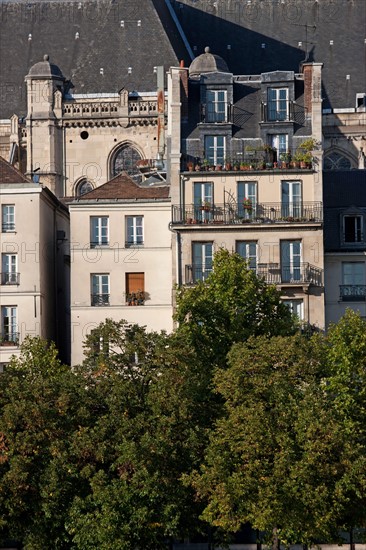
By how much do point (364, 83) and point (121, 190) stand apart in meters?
29.7

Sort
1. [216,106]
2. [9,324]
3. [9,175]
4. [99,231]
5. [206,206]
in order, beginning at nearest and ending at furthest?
1. [206,206]
2. [9,324]
3. [99,231]
4. [216,106]
5. [9,175]

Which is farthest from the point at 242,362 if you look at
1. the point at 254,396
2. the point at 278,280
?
the point at 278,280

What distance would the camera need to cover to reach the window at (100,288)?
76.4 meters

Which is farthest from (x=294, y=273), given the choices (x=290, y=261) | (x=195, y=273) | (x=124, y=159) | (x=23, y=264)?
(x=124, y=159)

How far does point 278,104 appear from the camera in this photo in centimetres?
7794

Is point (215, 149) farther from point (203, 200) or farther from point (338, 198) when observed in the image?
point (338, 198)

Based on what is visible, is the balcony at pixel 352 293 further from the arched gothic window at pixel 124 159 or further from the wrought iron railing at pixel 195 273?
the arched gothic window at pixel 124 159

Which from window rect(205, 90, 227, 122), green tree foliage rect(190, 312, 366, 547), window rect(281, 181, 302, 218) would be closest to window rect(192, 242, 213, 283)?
window rect(281, 181, 302, 218)

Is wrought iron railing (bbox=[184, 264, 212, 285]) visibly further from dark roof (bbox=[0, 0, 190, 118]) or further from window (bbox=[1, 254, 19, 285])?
dark roof (bbox=[0, 0, 190, 118])

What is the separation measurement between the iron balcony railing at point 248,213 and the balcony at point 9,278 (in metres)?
6.28

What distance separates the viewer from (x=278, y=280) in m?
75.1

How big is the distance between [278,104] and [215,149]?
3.03 m

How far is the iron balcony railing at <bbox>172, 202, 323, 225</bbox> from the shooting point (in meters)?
75.5

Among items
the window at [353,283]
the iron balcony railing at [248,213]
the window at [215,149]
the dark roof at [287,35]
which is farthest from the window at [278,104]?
the dark roof at [287,35]
